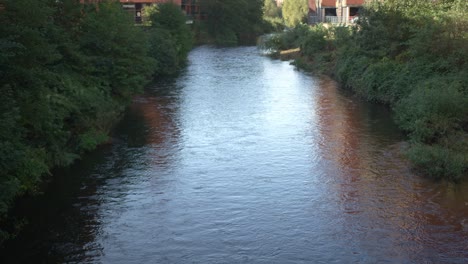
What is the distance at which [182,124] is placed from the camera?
27391mm

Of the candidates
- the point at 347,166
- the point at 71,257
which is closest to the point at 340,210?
the point at 347,166

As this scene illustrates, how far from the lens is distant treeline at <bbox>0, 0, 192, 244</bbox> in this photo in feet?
48.2

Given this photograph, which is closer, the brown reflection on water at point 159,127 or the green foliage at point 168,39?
the brown reflection on water at point 159,127

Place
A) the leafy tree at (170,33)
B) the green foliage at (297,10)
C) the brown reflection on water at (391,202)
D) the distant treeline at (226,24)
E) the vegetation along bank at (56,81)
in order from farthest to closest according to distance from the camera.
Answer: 1. the green foliage at (297,10)
2. the distant treeline at (226,24)
3. the leafy tree at (170,33)
4. the vegetation along bank at (56,81)
5. the brown reflection on water at (391,202)

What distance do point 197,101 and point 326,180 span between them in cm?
1586

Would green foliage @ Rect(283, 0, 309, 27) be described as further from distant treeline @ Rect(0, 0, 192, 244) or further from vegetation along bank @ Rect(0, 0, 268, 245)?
vegetation along bank @ Rect(0, 0, 268, 245)

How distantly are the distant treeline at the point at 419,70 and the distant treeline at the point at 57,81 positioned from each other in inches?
498

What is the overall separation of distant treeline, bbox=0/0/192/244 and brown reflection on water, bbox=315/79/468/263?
9.25 m

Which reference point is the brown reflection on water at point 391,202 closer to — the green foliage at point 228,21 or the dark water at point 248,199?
the dark water at point 248,199

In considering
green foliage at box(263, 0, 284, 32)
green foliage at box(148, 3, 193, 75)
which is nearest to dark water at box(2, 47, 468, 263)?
green foliage at box(148, 3, 193, 75)

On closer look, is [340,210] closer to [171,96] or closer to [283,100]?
[283,100]

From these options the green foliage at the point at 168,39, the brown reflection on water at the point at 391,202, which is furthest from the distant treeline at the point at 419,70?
the green foliage at the point at 168,39

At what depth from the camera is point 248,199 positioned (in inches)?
677

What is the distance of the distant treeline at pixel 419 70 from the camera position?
20141 mm
